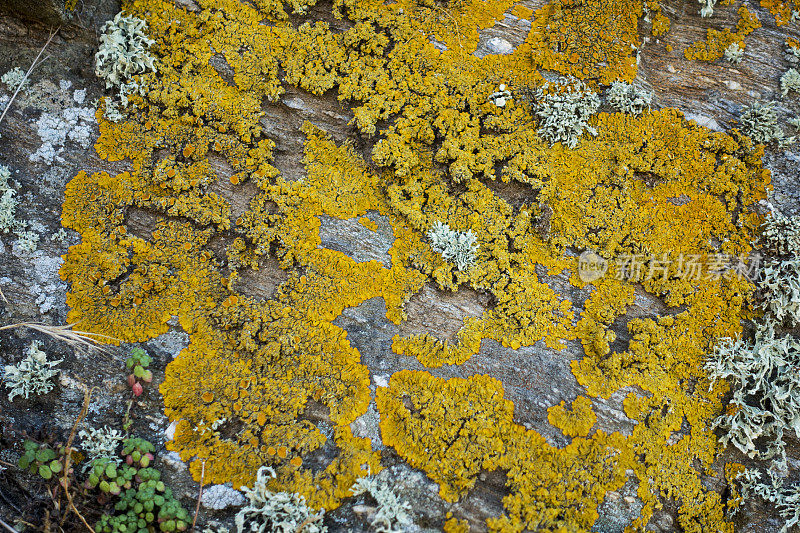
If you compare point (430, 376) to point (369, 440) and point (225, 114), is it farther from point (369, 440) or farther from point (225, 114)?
point (225, 114)

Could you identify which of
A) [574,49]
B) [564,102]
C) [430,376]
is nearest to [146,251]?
[430,376]

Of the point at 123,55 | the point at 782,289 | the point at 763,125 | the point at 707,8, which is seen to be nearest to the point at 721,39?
the point at 707,8

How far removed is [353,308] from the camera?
12.1 ft

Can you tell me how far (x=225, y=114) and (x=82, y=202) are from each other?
4.37 ft

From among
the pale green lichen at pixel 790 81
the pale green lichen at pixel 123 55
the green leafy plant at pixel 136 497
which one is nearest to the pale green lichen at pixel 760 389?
the pale green lichen at pixel 790 81

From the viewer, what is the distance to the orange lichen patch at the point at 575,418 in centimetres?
331

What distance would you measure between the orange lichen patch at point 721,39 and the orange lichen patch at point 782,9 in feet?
0.59

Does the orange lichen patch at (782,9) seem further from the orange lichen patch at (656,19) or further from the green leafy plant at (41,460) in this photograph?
the green leafy plant at (41,460)

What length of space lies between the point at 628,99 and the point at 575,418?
2.84 meters

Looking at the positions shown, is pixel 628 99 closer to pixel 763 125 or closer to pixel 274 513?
pixel 763 125

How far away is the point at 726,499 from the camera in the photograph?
3311mm

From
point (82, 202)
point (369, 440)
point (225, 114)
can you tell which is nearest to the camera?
point (369, 440)

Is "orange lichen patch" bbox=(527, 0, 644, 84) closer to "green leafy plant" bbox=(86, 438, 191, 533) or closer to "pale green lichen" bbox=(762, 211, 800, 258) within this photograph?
"pale green lichen" bbox=(762, 211, 800, 258)

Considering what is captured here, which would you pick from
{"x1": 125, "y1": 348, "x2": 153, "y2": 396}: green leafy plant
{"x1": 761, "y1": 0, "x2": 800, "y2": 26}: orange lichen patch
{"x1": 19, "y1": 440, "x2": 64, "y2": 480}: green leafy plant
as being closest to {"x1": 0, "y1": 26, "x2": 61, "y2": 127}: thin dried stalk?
{"x1": 125, "y1": 348, "x2": 153, "y2": 396}: green leafy plant
